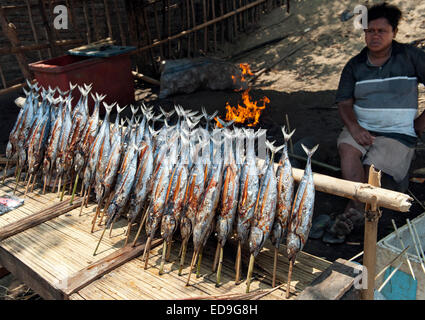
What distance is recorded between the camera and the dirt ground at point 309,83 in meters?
4.60

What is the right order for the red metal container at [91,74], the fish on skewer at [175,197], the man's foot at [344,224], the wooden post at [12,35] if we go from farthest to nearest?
the wooden post at [12,35] → the red metal container at [91,74] → the man's foot at [344,224] → the fish on skewer at [175,197]

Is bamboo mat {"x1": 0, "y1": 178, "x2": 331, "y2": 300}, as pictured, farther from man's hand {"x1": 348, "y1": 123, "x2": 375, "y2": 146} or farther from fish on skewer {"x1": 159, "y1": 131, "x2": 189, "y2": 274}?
man's hand {"x1": 348, "y1": 123, "x2": 375, "y2": 146}

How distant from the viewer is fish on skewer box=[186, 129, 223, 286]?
2352 mm

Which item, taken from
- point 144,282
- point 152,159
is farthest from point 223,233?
point 152,159

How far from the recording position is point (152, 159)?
109 inches


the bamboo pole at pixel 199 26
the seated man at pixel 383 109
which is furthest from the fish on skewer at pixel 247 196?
the bamboo pole at pixel 199 26

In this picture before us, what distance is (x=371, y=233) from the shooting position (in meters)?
2.12

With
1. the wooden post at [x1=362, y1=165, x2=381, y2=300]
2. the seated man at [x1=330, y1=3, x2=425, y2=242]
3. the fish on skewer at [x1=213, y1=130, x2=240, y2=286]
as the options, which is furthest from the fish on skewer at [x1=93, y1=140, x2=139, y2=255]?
the seated man at [x1=330, y1=3, x2=425, y2=242]

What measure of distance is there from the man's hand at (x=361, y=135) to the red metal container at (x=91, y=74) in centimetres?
487

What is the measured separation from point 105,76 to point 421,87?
6.18 m

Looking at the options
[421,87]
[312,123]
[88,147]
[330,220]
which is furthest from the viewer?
[421,87]

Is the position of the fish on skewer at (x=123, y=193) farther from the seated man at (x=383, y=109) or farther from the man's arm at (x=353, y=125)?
the man's arm at (x=353, y=125)

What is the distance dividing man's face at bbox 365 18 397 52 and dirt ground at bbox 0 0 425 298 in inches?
66.1
